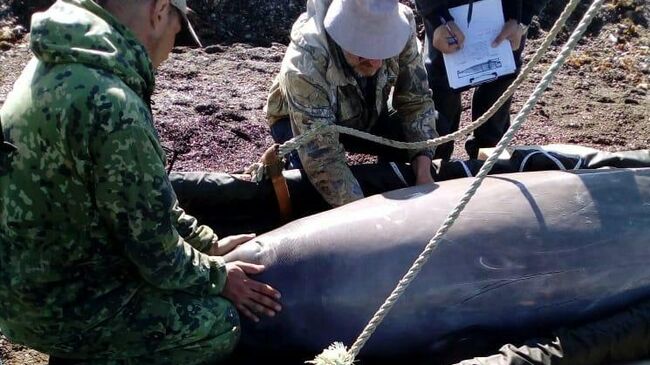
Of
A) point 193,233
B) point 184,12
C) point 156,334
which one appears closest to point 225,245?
point 193,233

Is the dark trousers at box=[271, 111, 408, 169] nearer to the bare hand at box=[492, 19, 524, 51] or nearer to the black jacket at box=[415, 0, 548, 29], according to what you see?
the black jacket at box=[415, 0, 548, 29]

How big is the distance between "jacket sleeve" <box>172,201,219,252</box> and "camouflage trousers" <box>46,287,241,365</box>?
0.94 ft

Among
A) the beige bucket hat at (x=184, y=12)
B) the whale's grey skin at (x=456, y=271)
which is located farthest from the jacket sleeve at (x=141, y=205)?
the whale's grey skin at (x=456, y=271)

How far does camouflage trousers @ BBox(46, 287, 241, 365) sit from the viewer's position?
2.46 meters

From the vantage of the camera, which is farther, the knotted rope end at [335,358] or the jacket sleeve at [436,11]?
the jacket sleeve at [436,11]

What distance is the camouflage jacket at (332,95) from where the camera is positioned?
336 cm

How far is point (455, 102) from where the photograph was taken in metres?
4.30

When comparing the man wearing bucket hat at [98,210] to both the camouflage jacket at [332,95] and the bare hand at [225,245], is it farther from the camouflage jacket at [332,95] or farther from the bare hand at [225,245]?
the camouflage jacket at [332,95]

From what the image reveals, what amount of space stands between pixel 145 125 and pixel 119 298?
0.57 metres

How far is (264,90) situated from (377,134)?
1.89 metres

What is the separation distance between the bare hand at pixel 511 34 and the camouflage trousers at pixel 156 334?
2.08m

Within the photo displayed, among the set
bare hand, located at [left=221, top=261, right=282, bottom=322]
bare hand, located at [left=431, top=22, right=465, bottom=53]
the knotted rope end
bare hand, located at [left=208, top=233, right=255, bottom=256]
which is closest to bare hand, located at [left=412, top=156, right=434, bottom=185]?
bare hand, located at [left=431, top=22, right=465, bottom=53]

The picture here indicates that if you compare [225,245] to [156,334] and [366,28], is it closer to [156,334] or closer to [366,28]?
[156,334]

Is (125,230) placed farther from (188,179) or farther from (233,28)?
(233,28)
